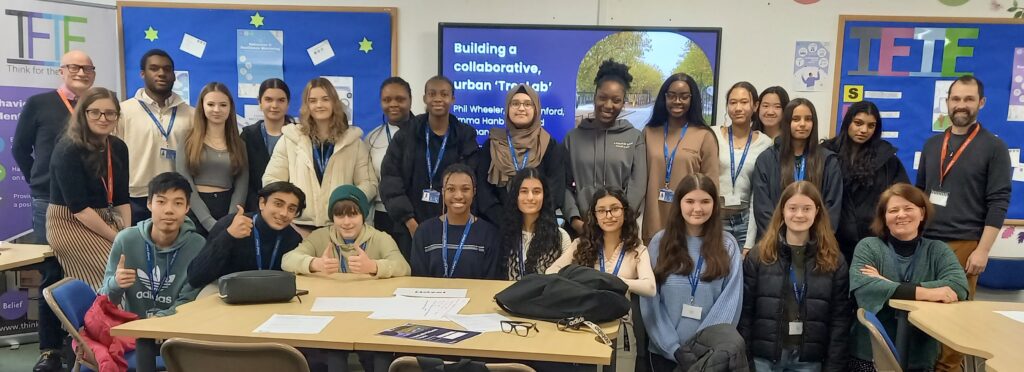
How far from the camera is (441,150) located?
369cm

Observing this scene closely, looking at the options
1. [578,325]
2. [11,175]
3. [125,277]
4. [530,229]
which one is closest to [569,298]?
[578,325]

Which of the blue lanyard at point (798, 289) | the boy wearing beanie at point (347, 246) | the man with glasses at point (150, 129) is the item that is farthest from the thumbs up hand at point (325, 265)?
the blue lanyard at point (798, 289)

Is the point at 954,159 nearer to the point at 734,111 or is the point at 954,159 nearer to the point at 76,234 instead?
the point at 734,111

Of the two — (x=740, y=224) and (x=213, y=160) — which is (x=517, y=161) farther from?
(x=213, y=160)

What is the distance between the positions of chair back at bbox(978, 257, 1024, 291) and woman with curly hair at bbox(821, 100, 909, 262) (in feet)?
4.85

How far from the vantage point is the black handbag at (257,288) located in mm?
2549

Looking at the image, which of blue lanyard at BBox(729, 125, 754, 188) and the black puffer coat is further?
Answer: blue lanyard at BBox(729, 125, 754, 188)

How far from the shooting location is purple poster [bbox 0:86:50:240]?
4367 mm

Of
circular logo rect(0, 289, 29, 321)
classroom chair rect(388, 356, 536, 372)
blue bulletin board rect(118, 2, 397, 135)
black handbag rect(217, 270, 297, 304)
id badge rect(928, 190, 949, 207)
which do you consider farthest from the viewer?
blue bulletin board rect(118, 2, 397, 135)

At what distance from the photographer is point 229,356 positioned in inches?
80.7

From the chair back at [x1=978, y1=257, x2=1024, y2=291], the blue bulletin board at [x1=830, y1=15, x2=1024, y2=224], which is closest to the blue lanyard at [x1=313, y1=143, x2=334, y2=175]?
the blue bulletin board at [x1=830, y1=15, x2=1024, y2=224]

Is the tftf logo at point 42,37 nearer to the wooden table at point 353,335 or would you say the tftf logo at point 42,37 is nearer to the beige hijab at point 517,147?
the wooden table at point 353,335

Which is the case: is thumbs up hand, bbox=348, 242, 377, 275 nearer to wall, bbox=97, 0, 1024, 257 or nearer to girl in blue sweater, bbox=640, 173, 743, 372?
girl in blue sweater, bbox=640, 173, 743, 372

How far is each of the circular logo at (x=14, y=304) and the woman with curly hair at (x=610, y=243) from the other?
366 cm
